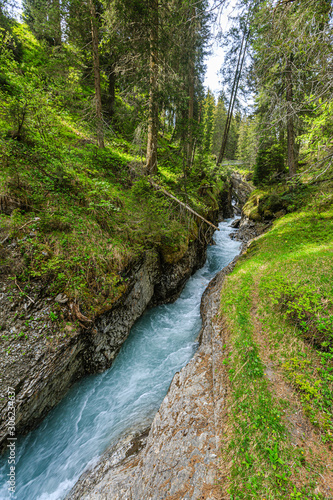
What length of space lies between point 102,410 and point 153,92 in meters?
11.6

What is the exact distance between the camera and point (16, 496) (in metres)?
3.64

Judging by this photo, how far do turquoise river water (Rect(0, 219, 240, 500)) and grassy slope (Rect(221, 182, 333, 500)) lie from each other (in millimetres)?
2659

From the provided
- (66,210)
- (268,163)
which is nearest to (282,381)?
(66,210)

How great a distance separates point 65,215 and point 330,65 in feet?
27.7

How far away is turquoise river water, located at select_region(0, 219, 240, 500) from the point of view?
394 centimetres

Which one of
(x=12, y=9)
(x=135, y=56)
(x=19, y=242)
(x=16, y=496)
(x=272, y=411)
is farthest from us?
(x=12, y=9)

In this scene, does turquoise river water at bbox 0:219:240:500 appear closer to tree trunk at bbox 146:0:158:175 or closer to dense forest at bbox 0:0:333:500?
dense forest at bbox 0:0:333:500

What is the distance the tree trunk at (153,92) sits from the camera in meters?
7.18

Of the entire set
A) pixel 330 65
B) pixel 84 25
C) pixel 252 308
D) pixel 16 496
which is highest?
pixel 84 25

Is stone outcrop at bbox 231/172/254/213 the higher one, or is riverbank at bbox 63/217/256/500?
stone outcrop at bbox 231/172/254/213

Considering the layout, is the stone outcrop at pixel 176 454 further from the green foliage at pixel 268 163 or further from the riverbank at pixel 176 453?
the green foliage at pixel 268 163

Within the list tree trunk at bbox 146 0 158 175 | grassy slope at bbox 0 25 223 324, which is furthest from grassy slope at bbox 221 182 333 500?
tree trunk at bbox 146 0 158 175

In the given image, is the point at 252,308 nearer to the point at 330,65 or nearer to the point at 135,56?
the point at 330,65

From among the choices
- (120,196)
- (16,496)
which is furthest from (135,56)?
(16,496)
